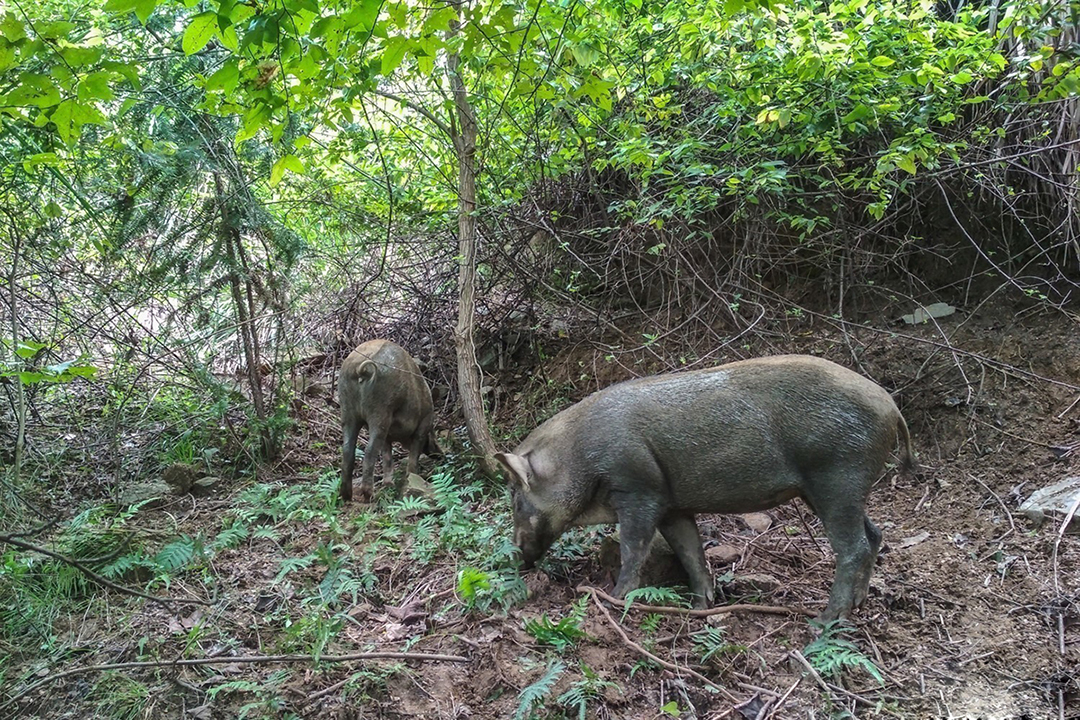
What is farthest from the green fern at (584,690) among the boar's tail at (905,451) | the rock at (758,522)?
the rock at (758,522)

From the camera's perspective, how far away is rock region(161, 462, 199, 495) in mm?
7160

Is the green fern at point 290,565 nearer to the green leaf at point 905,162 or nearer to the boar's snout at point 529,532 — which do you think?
the boar's snout at point 529,532

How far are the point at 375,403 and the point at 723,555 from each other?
11.7 ft

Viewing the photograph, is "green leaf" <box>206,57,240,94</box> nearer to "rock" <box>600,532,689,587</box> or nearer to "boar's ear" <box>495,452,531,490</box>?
"boar's ear" <box>495,452,531,490</box>

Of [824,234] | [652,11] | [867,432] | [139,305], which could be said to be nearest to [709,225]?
[824,234]

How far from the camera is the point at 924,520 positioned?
5949mm

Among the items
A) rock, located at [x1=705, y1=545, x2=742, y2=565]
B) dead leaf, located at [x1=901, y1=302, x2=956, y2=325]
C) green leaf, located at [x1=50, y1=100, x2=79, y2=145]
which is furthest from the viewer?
dead leaf, located at [x1=901, y1=302, x2=956, y2=325]

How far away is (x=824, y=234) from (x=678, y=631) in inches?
195

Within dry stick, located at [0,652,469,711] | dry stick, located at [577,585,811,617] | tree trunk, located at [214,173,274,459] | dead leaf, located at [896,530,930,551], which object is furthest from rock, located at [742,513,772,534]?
tree trunk, located at [214,173,274,459]

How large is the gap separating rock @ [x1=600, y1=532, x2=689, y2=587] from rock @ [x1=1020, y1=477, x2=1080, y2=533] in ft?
8.82

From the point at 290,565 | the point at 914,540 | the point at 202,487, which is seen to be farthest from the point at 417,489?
the point at 914,540

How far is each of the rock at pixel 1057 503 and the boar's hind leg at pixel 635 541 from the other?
9.67 feet

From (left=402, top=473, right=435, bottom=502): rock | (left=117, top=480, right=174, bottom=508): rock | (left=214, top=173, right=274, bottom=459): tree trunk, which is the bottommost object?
(left=402, top=473, right=435, bottom=502): rock

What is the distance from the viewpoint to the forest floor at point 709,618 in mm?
3814
